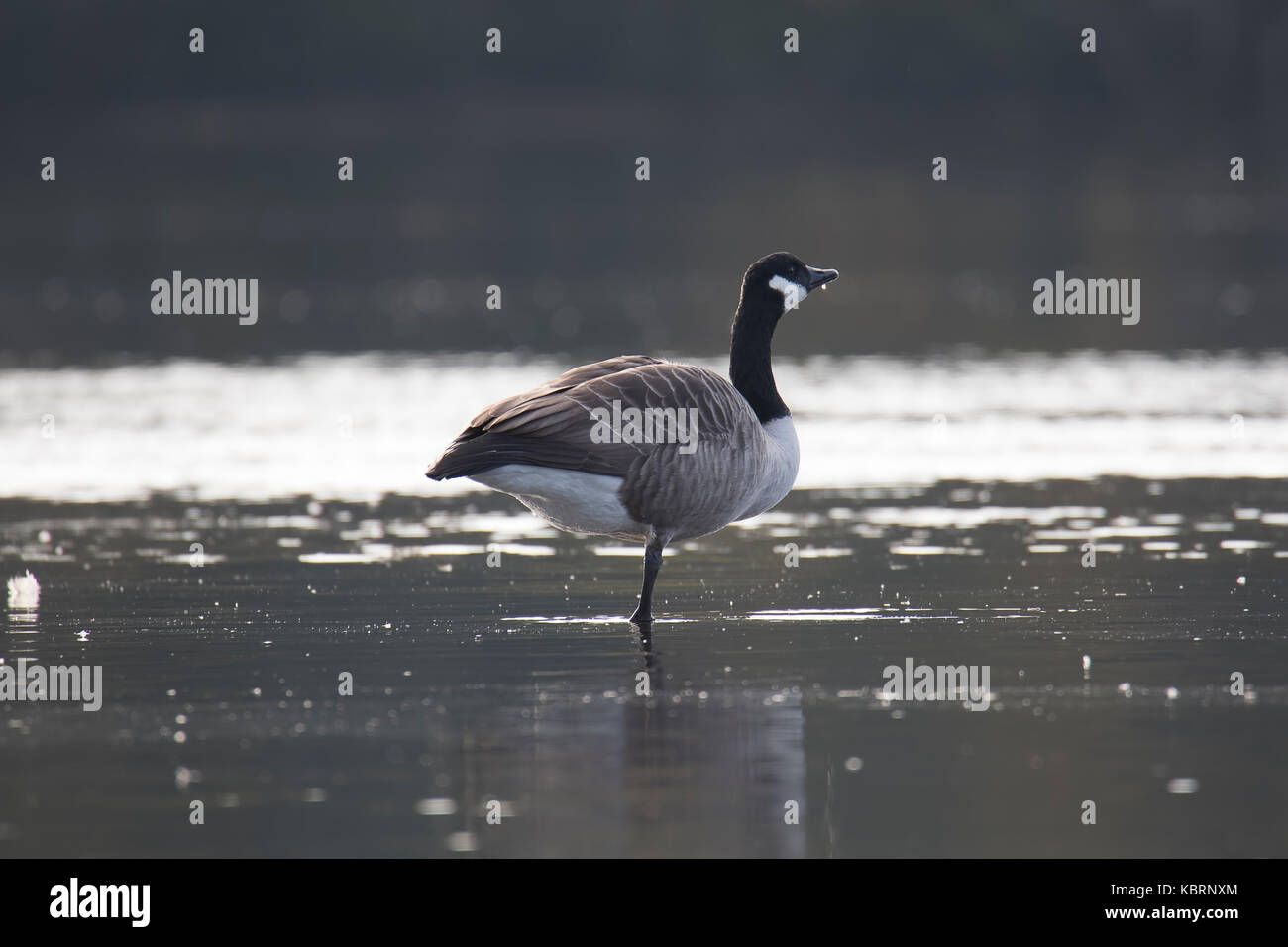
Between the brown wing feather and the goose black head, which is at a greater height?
the goose black head

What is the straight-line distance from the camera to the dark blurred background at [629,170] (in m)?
39.9

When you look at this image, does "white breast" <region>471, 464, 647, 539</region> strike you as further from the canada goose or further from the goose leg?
the goose leg

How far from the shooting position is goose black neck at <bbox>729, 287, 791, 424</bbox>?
13.4 m

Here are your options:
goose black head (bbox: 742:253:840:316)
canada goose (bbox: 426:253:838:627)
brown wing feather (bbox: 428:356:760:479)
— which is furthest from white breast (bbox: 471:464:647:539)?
goose black head (bbox: 742:253:840:316)

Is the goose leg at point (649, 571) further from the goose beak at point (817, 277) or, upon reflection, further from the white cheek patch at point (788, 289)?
the goose beak at point (817, 277)

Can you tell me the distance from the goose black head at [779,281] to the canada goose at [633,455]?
105 centimetres

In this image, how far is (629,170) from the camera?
78812mm

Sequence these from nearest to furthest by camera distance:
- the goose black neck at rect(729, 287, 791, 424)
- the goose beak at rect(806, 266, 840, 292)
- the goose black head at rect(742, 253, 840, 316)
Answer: the goose black neck at rect(729, 287, 791, 424), the goose black head at rect(742, 253, 840, 316), the goose beak at rect(806, 266, 840, 292)

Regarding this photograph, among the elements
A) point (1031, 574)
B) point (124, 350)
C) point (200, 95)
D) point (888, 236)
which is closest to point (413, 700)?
point (1031, 574)

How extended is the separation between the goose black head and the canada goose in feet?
3.45

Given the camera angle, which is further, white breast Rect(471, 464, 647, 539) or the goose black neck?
the goose black neck

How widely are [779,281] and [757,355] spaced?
1.85 feet

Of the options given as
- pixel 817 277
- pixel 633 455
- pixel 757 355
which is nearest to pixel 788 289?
pixel 817 277

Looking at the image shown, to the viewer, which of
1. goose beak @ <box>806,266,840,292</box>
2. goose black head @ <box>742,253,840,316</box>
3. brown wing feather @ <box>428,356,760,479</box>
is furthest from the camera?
goose beak @ <box>806,266,840,292</box>
